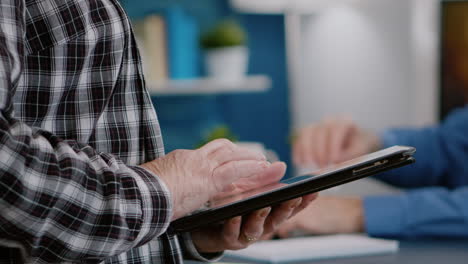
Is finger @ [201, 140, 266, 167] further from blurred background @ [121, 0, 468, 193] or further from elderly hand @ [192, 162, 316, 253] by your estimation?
blurred background @ [121, 0, 468, 193]

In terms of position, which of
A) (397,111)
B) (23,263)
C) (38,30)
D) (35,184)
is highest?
(38,30)

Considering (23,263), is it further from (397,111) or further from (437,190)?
(397,111)

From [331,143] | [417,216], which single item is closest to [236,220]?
[417,216]

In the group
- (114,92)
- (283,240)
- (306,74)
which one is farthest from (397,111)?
(114,92)

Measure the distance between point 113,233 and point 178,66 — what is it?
6.54 feet

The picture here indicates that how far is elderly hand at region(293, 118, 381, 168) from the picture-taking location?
156cm

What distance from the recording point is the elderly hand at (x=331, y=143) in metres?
1.56

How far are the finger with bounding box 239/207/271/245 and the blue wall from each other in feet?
6.98

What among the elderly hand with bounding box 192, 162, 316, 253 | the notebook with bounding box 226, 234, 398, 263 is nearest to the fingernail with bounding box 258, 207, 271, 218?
the elderly hand with bounding box 192, 162, 316, 253

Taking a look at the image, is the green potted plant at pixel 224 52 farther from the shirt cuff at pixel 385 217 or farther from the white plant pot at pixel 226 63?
the shirt cuff at pixel 385 217

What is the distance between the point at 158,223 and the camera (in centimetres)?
62

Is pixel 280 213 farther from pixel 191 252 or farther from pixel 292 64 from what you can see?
→ pixel 292 64

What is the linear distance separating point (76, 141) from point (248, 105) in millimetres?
2594

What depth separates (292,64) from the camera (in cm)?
315
